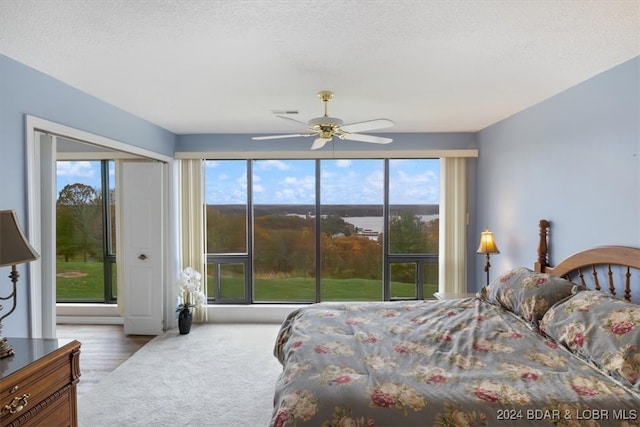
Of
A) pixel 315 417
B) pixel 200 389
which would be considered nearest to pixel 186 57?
pixel 315 417

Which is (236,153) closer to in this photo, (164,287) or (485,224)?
(164,287)

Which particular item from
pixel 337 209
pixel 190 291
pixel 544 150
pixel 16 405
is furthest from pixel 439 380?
pixel 337 209

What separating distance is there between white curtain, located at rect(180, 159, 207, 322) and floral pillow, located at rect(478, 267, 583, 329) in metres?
3.54

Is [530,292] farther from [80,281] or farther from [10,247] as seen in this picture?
[80,281]

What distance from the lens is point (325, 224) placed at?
5.19 meters

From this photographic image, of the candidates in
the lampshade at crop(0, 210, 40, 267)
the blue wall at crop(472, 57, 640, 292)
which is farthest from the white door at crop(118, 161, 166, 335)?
the blue wall at crop(472, 57, 640, 292)

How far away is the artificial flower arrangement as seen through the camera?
4.40m

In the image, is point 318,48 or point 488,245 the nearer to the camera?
point 318,48

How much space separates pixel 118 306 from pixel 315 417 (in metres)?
4.49

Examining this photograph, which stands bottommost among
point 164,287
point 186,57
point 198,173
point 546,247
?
point 164,287

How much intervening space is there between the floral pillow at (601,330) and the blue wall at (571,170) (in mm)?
587

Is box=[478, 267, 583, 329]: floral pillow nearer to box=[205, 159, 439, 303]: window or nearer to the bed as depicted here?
the bed

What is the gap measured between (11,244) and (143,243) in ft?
9.28

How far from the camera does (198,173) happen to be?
4.72 meters
